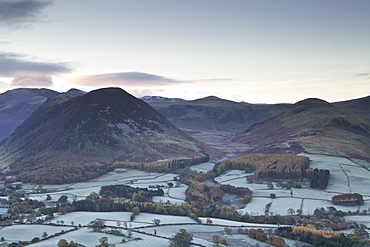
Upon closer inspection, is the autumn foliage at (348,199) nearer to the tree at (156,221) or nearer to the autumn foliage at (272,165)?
the autumn foliage at (272,165)

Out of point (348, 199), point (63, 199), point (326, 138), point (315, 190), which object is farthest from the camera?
point (326, 138)

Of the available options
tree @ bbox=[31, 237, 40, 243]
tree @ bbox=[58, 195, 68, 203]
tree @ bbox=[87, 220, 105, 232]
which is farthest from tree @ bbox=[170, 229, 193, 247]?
tree @ bbox=[58, 195, 68, 203]

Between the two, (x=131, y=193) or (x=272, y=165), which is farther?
(x=272, y=165)

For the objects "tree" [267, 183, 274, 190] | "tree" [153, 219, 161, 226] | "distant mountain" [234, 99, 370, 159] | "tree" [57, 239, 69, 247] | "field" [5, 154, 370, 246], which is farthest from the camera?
"distant mountain" [234, 99, 370, 159]

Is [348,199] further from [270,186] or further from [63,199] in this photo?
[63,199]

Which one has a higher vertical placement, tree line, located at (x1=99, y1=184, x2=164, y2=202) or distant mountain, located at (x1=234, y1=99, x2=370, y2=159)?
distant mountain, located at (x1=234, y1=99, x2=370, y2=159)

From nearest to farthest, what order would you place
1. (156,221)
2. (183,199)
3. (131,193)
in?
1. (156,221)
2. (183,199)
3. (131,193)

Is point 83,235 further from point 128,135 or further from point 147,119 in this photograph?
point 147,119

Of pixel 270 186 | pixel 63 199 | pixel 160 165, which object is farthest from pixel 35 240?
pixel 160 165

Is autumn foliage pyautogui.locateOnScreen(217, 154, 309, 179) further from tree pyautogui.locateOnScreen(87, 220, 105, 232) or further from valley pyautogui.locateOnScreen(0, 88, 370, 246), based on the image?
tree pyautogui.locateOnScreen(87, 220, 105, 232)
